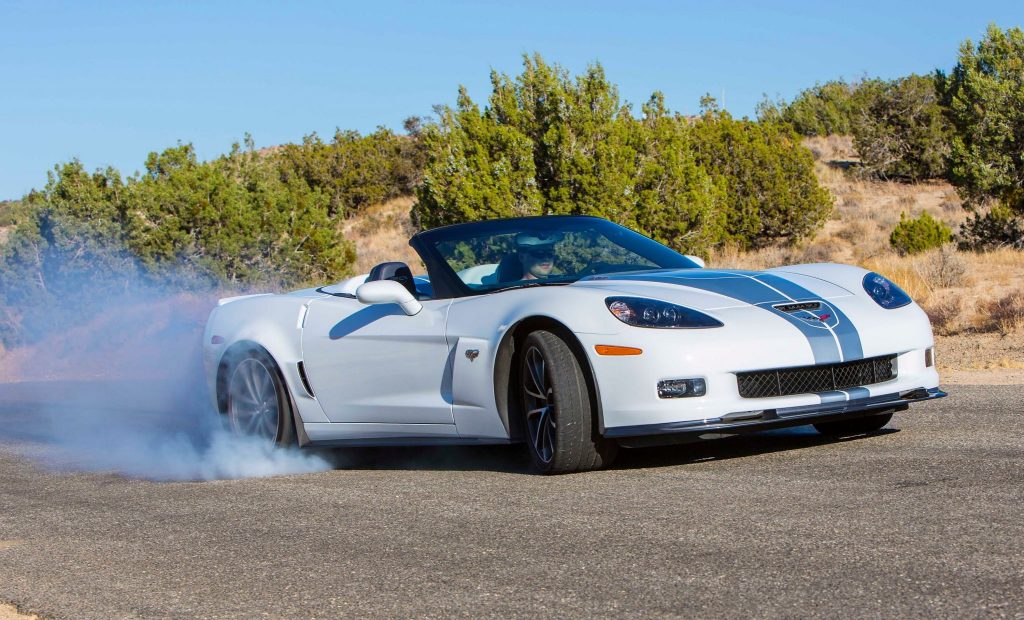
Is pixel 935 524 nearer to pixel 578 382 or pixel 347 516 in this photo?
pixel 578 382

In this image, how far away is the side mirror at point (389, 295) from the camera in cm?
641

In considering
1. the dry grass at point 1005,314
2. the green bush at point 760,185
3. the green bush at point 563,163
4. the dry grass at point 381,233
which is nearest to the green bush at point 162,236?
the green bush at point 563,163

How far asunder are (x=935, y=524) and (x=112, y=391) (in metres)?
10.8

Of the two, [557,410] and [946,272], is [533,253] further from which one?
[946,272]

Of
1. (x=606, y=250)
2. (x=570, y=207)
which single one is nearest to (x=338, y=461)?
(x=606, y=250)

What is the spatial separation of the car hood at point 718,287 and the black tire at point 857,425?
33.6 inches

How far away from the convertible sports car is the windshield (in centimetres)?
1

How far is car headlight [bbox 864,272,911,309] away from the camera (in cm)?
620

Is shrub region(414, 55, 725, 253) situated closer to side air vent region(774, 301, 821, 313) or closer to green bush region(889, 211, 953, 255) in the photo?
green bush region(889, 211, 953, 255)

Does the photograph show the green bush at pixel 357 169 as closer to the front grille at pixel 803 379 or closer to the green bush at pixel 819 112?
the green bush at pixel 819 112

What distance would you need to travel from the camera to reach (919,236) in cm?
2600

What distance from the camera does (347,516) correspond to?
5367 mm


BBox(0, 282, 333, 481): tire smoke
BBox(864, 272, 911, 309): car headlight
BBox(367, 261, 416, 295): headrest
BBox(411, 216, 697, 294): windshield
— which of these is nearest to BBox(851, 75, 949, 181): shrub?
BBox(0, 282, 333, 481): tire smoke

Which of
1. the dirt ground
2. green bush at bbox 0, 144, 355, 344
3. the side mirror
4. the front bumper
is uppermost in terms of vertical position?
green bush at bbox 0, 144, 355, 344
